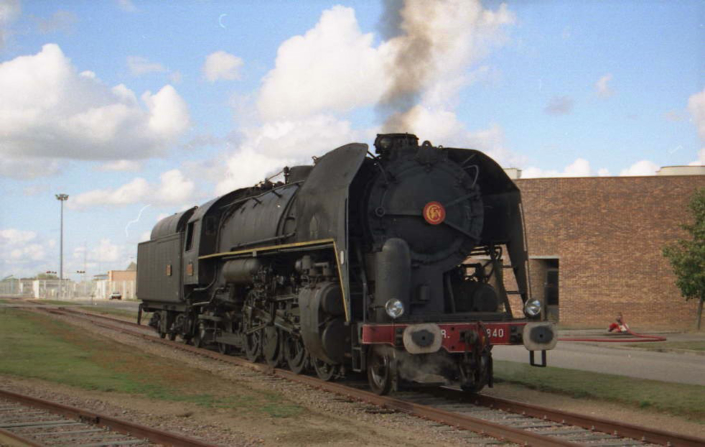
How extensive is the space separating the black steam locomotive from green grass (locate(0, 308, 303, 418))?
127 centimetres

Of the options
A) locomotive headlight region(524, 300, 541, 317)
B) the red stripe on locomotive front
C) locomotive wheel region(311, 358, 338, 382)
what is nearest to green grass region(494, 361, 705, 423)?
locomotive headlight region(524, 300, 541, 317)

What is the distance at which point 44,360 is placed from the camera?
48.3ft

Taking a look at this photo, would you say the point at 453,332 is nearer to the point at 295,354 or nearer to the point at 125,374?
the point at 295,354

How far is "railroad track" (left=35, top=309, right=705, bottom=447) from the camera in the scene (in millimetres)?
7386

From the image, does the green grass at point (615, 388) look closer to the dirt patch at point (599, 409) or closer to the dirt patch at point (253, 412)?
the dirt patch at point (599, 409)

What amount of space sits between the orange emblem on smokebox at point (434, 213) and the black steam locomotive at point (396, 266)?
2cm

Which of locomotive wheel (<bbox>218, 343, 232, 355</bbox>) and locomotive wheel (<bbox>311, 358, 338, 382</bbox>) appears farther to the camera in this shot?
locomotive wheel (<bbox>218, 343, 232, 355</bbox>)

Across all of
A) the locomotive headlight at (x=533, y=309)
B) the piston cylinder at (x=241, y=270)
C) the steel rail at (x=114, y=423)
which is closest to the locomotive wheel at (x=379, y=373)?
the locomotive headlight at (x=533, y=309)

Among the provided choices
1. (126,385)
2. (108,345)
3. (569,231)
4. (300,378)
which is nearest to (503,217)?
(300,378)

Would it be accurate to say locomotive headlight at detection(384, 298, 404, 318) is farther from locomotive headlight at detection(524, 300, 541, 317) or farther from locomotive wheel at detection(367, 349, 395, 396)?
locomotive headlight at detection(524, 300, 541, 317)

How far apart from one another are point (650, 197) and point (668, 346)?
1469cm

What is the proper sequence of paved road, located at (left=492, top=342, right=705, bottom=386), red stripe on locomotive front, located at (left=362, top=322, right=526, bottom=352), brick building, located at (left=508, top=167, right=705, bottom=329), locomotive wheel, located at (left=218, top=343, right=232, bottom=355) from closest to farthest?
1. red stripe on locomotive front, located at (left=362, top=322, right=526, bottom=352)
2. paved road, located at (left=492, top=342, right=705, bottom=386)
3. locomotive wheel, located at (left=218, top=343, right=232, bottom=355)
4. brick building, located at (left=508, top=167, right=705, bottom=329)

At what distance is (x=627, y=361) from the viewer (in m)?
16.0

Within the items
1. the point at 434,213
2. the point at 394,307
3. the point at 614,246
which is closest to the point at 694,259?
the point at 614,246
